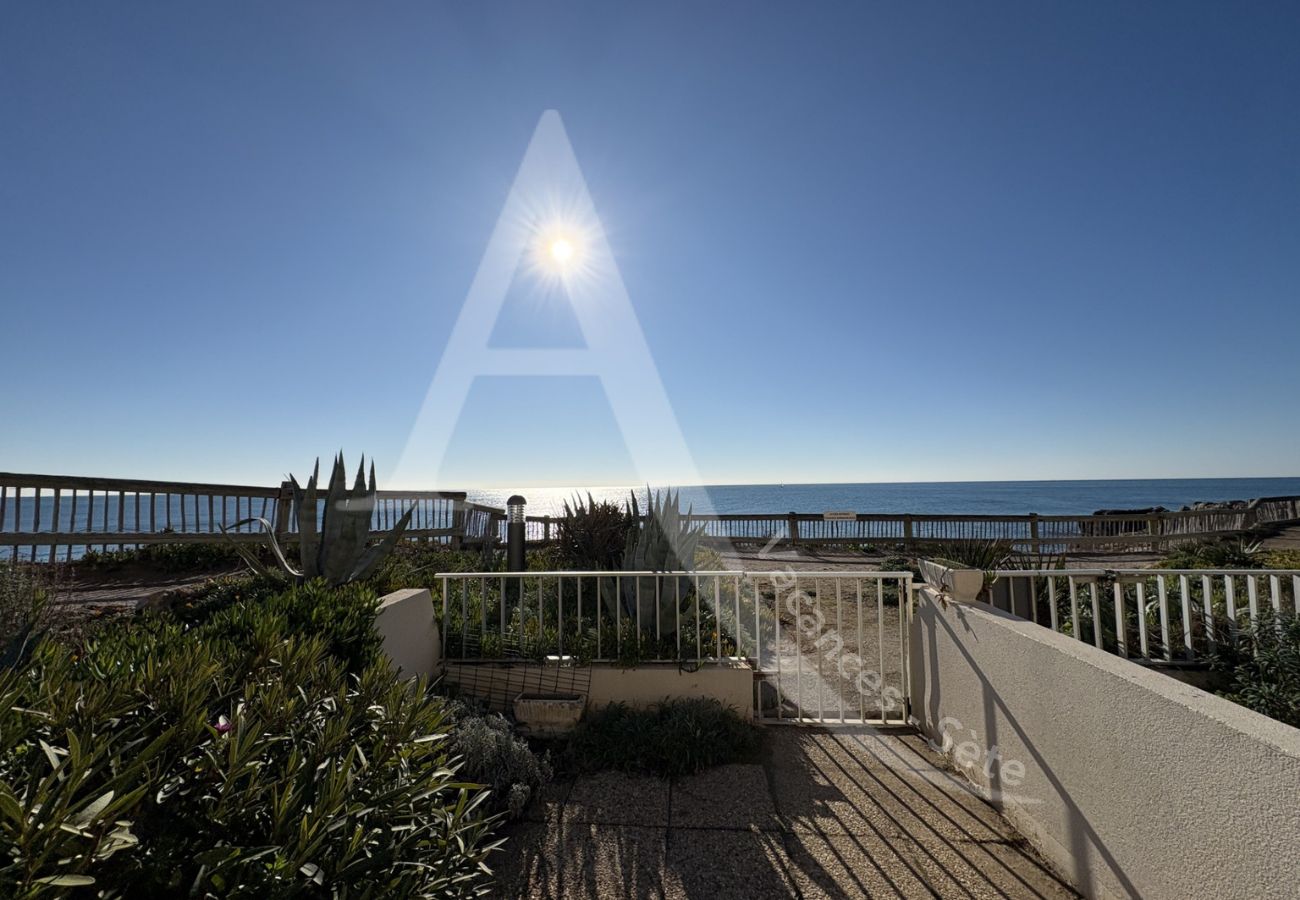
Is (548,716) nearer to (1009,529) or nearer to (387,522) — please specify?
(387,522)

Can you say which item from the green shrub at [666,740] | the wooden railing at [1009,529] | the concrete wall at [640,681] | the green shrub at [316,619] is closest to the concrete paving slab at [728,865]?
the green shrub at [666,740]

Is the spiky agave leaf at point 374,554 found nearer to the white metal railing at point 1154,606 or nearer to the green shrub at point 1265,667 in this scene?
the white metal railing at point 1154,606

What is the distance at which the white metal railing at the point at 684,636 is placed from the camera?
375cm

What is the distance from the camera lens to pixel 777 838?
2494mm

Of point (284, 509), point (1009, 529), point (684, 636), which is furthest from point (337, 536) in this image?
point (1009, 529)

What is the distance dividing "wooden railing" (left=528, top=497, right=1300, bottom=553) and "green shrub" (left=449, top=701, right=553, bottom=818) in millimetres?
7128

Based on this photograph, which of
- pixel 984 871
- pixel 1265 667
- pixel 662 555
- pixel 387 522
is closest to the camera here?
pixel 984 871

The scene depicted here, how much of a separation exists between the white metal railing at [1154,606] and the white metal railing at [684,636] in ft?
2.74

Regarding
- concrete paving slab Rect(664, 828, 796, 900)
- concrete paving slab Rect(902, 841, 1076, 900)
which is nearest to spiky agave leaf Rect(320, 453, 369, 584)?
concrete paving slab Rect(664, 828, 796, 900)

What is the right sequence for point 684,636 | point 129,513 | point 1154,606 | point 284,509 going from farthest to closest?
1. point 284,509
2. point 129,513
3. point 1154,606
4. point 684,636

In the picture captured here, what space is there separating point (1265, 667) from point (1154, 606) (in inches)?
72.8

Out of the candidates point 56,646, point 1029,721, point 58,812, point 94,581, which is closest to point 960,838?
point 1029,721

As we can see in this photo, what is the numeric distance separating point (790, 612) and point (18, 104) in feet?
26.3

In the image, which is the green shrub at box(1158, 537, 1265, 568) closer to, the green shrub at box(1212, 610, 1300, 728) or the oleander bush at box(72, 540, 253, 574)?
the green shrub at box(1212, 610, 1300, 728)
